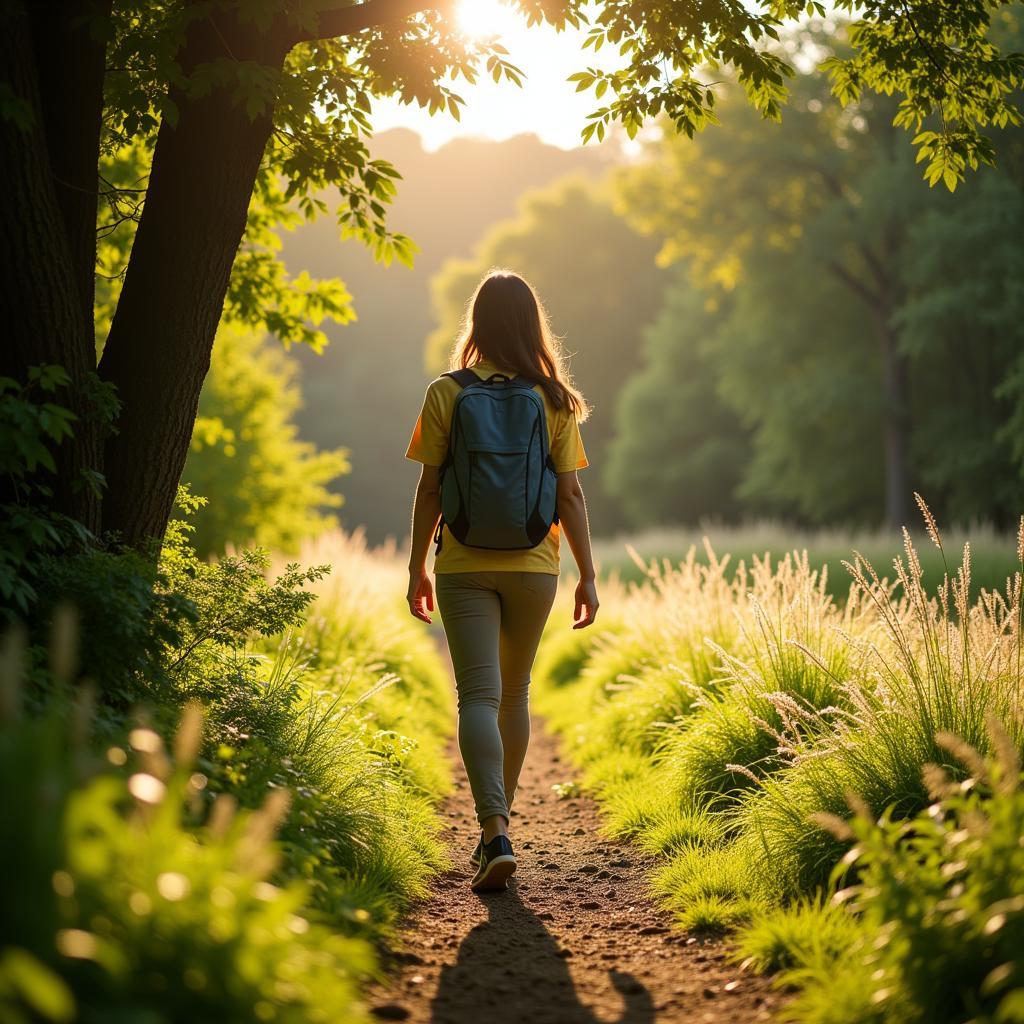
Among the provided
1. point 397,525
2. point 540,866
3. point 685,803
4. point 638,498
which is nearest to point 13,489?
point 540,866

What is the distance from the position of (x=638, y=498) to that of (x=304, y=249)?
4149 centimetres

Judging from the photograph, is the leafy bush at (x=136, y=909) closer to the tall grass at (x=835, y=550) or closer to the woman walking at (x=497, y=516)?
the woman walking at (x=497, y=516)

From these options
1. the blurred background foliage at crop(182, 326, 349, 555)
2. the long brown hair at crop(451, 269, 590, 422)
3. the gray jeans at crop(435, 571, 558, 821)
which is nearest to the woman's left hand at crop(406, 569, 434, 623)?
the gray jeans at crop(435, 571, 558, 821)

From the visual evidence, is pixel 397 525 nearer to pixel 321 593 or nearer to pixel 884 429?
pixel 884 429

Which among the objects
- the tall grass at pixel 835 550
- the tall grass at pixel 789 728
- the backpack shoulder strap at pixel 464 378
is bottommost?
the tall grass at pixel 789 728

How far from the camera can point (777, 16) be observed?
5.14 m

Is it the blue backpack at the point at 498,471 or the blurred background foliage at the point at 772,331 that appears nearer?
the blue backpack at the point at 498,471

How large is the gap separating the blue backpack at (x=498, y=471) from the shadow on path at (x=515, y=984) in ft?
4.65

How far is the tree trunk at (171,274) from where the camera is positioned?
435cm

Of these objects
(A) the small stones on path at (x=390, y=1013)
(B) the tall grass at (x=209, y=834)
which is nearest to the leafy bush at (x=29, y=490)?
(B) the tall grass at (x=209, y=834)

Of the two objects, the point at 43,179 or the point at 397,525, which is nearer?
the point at 43,179

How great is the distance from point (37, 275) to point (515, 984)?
10.0 feet

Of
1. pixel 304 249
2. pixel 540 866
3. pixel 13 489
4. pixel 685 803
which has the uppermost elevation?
pixel 304 249

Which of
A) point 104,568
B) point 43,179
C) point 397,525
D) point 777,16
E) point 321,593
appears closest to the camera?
point 104,568
